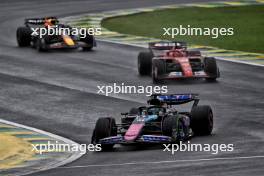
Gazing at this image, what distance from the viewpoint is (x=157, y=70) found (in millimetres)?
37094

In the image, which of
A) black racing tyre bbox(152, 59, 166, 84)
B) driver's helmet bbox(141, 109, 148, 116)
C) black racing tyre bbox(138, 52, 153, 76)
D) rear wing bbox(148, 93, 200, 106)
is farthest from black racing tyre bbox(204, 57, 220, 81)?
driver's helmet bbox(141, 109, 148, 116)

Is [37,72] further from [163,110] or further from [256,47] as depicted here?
[163,110]

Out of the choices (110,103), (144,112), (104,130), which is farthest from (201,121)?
(110,103)

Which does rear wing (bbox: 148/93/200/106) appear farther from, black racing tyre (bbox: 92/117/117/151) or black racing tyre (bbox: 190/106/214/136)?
black racing tyre (bbox: 92/117/117/151)

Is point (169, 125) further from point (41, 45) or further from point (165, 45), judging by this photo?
point (41, 45)

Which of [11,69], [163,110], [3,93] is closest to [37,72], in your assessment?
[11,69]

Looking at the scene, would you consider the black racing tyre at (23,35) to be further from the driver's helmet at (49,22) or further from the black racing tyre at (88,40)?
the black racing tyre at (88,40)

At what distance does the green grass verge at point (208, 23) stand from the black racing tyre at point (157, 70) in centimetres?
815

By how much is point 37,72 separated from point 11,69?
1436mm

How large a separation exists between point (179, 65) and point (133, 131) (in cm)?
1197

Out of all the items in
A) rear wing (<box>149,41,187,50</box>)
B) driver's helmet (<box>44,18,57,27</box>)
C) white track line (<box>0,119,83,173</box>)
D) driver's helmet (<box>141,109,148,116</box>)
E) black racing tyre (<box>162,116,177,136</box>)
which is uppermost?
driver's helmet (<box>44,18,57,27</box>)

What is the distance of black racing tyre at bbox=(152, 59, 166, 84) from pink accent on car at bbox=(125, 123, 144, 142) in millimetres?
11075

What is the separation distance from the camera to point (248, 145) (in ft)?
83.8

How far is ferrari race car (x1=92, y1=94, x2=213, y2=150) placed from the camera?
2562 centimetres
